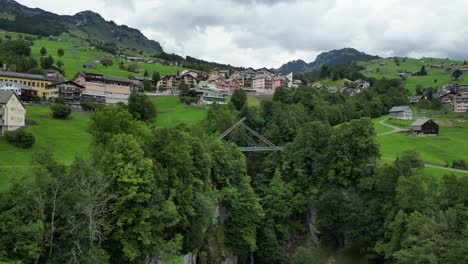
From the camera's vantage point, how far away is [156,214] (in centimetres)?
3341

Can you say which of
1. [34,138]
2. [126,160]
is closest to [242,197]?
[126,160]

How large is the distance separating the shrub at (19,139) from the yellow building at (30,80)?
130 ft

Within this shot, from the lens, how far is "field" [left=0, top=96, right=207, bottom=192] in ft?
140

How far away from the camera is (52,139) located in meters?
57.3

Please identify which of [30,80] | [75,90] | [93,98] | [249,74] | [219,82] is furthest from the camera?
[249,74]

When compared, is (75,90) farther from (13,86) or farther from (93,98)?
(13,86)

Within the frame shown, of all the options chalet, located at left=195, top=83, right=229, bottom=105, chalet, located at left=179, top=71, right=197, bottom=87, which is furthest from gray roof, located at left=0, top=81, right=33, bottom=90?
chalet, located at left=179, top=71, right=197, bottom=87

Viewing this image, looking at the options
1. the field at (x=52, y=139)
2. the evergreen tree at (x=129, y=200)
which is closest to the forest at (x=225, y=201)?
the evergreen tree at (x=129, y=200)

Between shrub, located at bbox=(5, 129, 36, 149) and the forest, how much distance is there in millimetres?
10144

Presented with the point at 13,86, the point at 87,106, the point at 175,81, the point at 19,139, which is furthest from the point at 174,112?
the point at 175,81

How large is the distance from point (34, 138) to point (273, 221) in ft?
117

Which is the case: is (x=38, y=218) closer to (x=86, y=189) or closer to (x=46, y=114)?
(x=86, y=189)

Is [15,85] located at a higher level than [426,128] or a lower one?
higher

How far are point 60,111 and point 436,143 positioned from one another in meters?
70.6
